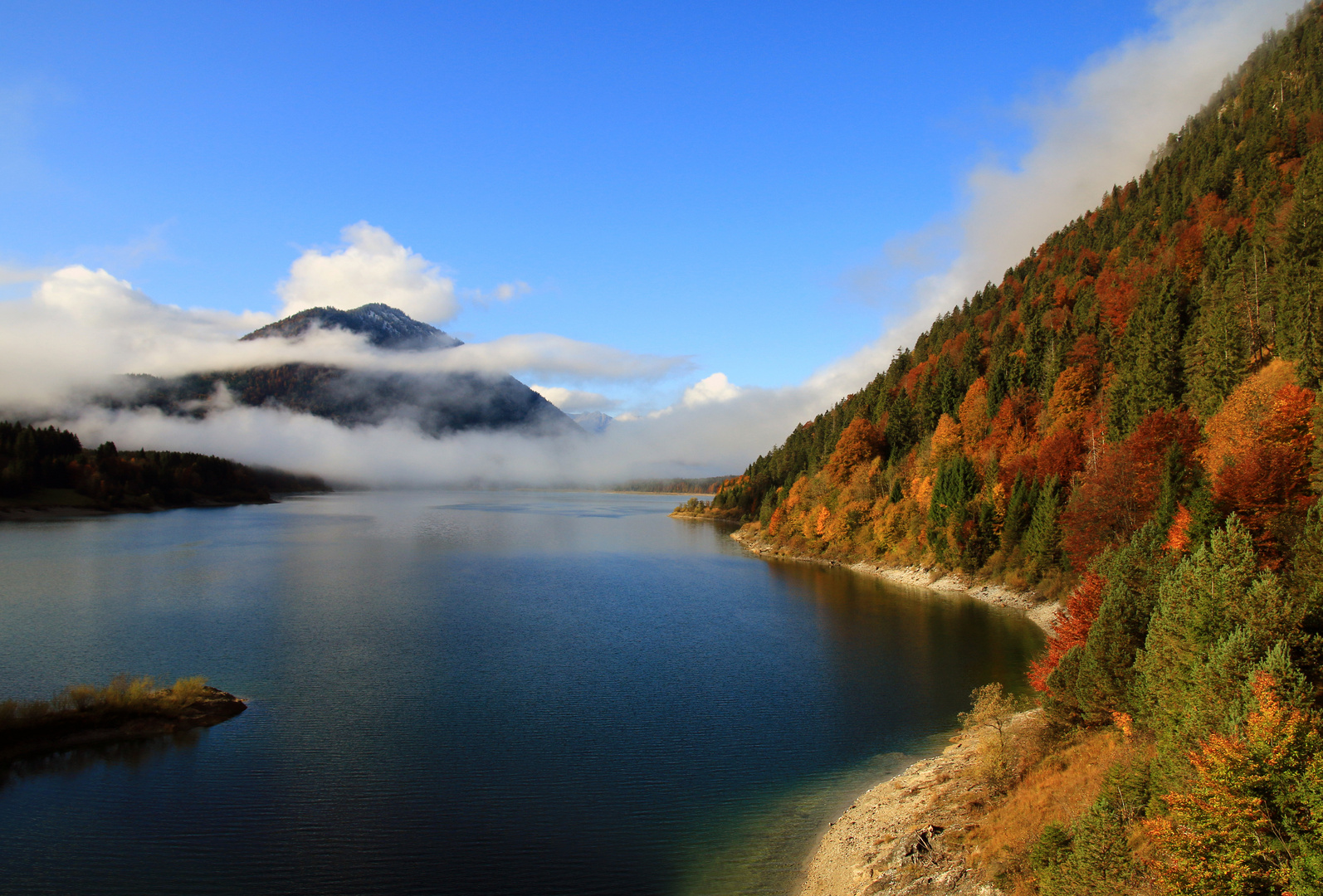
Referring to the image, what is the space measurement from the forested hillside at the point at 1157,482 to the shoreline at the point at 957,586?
1375 millimetres

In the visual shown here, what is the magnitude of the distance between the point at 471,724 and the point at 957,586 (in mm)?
47965

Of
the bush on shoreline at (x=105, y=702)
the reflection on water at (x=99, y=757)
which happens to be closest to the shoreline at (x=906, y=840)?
the reflection on water at (x=99, y=757)

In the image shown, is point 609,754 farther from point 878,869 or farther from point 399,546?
point 399,546

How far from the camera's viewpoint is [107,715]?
26.3 m

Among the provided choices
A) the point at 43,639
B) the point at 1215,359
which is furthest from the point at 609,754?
the point at 1215,359

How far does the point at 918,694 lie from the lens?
3322cm

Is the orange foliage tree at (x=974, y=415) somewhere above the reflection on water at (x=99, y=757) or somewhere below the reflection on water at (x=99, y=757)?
above

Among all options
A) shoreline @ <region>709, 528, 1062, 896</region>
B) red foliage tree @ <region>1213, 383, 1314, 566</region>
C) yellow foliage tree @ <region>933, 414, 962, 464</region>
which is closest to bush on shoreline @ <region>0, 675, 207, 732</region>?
shoreline @ <region>709, 528, 1062, 896</region>

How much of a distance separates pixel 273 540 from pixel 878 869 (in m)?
93.5

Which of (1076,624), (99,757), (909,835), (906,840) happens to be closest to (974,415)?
(1076,624)

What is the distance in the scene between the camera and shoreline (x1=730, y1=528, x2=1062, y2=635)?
50406mm

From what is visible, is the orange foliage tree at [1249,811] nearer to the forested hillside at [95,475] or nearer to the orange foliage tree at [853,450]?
the orange foliage tree at [853,450]

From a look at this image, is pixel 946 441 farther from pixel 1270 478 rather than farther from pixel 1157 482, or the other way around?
pixel 1270 478

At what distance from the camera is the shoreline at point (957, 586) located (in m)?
50.4
